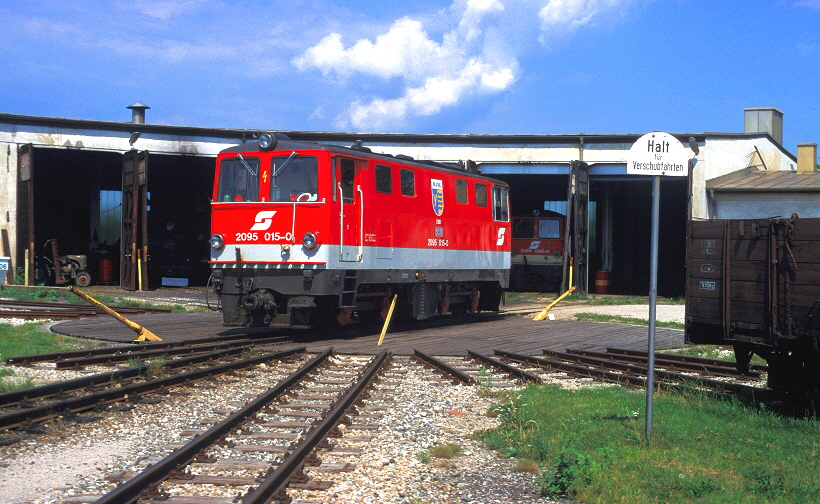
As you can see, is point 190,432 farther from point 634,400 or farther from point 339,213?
point 339,213

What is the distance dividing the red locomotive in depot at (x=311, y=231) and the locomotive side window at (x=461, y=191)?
154 cm

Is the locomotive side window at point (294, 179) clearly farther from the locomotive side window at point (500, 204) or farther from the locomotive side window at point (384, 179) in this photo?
the locomotive side window at point (500, 204)

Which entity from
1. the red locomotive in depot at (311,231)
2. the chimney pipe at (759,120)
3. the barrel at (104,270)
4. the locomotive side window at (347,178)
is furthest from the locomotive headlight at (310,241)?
the chimney pipe at (759,120)

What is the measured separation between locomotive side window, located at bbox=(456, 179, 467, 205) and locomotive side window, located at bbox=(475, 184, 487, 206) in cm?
58

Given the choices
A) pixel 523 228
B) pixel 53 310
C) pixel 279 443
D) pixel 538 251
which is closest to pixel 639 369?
pixel 279 443

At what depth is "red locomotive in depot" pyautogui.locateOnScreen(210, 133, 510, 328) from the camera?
13.4m

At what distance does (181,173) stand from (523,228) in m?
15.7

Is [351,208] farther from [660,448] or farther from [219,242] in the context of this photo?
[660,448]

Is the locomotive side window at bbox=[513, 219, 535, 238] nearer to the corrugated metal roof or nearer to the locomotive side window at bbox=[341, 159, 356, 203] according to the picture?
the corrugated metal roof

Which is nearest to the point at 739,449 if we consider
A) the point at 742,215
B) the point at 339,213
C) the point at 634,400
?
the point at 634,400

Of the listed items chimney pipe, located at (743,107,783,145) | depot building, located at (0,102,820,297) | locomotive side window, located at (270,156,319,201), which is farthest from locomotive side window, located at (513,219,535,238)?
locomotive side window, located at (270,156,319,201)

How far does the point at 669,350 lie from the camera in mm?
13742

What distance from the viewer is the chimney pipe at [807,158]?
29797 mm

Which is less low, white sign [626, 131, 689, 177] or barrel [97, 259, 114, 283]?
white sign [626, 131, 689, 177]
